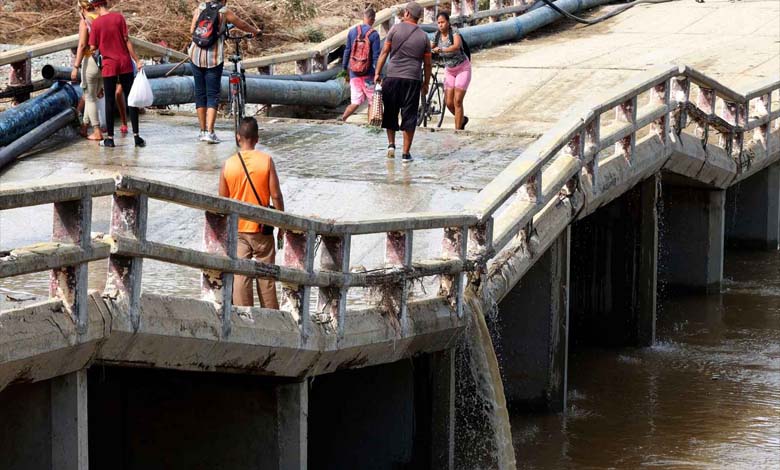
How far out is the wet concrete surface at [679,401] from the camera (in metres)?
13.5

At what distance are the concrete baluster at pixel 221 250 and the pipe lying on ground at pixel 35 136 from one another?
23.4 ft

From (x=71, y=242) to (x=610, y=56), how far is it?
1809cm

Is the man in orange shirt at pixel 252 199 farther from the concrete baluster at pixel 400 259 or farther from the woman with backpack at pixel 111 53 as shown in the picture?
the woman with backpack at pixel 111 53

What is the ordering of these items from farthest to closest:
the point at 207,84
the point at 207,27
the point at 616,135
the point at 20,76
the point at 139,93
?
the point at 20,76 → the point at 207,84 → the point at 207,27 → the point at 139,93 → the point at 616,135

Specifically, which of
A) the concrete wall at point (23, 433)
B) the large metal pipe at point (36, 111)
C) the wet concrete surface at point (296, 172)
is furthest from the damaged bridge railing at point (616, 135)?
the large metal pipe at point (36, 111)

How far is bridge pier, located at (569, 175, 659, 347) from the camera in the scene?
Result: 17.0 m

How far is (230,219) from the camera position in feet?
29.0

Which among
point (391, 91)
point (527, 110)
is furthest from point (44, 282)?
point (527, 110)

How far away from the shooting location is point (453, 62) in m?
18.1

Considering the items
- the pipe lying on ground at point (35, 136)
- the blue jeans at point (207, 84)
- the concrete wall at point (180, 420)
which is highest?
the blue jeans at point (207, 84)

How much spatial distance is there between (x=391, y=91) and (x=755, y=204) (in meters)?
8.85

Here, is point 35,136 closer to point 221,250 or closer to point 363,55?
point 363,55

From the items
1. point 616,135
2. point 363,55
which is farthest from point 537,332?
point 363,55

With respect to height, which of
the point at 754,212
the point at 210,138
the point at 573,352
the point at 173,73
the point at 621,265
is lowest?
the point at 573,352
